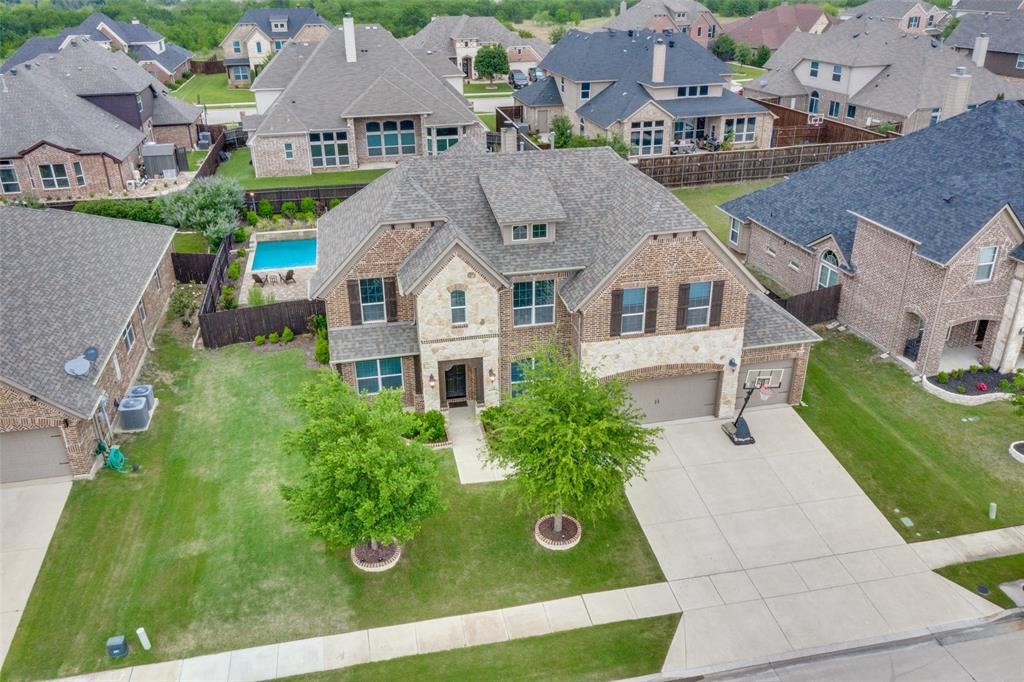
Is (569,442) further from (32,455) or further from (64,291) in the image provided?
(64,291)

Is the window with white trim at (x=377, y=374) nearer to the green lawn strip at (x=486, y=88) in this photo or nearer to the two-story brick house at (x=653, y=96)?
the two-story brick house at (x=653, y=96)

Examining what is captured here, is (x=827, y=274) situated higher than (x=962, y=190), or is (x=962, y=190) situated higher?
(x=962, y=190)

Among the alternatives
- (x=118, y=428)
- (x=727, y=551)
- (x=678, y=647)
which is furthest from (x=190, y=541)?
(x=727, y=551)

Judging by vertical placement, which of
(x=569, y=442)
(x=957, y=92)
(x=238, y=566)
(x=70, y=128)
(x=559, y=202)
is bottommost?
(x=238, y=566)

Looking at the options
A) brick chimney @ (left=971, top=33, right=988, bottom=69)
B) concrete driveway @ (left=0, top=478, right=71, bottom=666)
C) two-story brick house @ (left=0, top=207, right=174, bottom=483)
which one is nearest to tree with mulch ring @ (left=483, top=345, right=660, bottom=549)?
concrete driveway @ (left=0, top=478, right=71, bottom=666)

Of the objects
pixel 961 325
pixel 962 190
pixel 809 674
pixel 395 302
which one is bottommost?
pixel 809 674

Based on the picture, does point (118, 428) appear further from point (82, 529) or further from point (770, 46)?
point (770, 46)

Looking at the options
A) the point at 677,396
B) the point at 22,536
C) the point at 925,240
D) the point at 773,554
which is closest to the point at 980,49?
the point at 925,240
